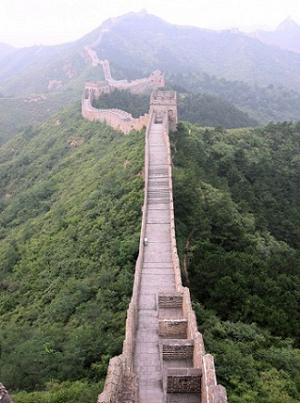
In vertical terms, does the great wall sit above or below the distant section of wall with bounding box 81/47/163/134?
above

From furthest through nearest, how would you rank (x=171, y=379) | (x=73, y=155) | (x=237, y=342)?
(x=73, y=155), (x=237, y=342), (x=171, y=379)

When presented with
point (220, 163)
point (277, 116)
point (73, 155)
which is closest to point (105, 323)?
point (220, 163)

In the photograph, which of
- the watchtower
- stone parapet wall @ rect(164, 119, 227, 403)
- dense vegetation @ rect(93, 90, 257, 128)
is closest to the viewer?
stone parapet wall @ rect(164, 119, 227, 403)

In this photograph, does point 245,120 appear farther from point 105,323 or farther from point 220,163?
point 105,323

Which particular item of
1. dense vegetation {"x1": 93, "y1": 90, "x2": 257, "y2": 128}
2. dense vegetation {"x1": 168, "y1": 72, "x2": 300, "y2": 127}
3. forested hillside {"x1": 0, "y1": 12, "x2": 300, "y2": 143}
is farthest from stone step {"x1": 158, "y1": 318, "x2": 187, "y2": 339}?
dense vegetation {"x1": 168, "y1": 72, "x2": 300, "y2": 127}

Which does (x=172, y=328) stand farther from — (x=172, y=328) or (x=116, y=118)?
(x=116, y=118)

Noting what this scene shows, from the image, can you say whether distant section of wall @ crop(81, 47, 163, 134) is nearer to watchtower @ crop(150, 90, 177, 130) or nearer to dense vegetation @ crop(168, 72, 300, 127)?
watchtower @ crop(150, 90, 177, 130)

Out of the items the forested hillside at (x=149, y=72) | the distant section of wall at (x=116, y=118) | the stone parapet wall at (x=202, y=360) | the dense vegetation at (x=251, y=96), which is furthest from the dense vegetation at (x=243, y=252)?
the dense vegetation at (x=251, y=96)
